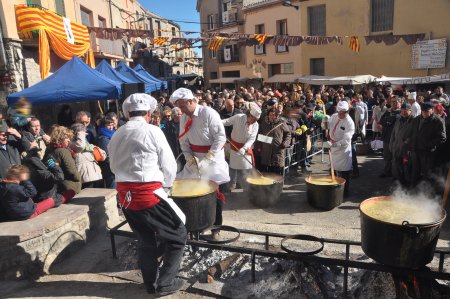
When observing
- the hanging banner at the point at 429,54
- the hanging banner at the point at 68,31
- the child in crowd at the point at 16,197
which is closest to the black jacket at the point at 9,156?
the child in crowd at the point at 16,197

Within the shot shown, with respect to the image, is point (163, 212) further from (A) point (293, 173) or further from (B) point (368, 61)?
(B) point (368, 61)

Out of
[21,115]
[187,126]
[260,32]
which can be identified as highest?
[260,32]

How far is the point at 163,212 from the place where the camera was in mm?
3275

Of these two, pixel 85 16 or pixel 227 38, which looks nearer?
pixel 227 38

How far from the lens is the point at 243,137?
21.4ft

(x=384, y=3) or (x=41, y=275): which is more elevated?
(x=384, y=3)

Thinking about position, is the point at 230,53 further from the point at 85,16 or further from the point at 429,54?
the point at 429,54

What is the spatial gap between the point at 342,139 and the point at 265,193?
6.38 feet

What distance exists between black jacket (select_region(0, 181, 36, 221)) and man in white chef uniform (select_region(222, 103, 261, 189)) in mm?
3336

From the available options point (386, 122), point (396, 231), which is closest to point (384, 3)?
point (386, 122)

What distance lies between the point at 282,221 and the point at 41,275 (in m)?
3.60

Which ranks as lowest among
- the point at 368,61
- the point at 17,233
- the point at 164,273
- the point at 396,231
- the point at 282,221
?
the point at 282,221

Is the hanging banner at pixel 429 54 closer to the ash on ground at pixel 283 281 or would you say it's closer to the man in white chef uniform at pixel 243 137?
the man in white chef uniform at pixel 243 137

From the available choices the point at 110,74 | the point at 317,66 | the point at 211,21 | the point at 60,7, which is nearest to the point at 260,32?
the point at 317,66
